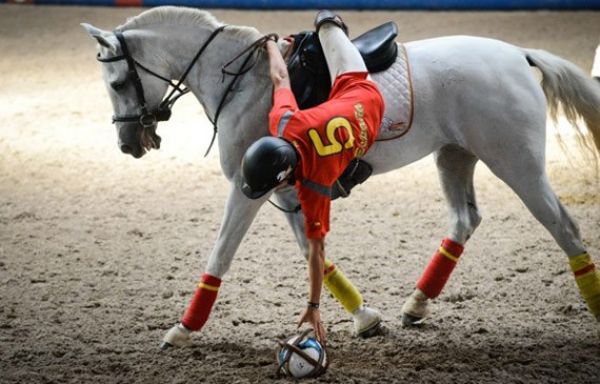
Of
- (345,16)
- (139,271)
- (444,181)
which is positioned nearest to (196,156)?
(139,271)

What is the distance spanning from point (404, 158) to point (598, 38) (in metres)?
7.45

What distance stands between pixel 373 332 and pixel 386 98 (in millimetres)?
1329

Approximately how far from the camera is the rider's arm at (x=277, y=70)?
183 inches

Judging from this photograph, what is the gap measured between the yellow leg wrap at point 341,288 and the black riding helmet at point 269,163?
1.10 meters

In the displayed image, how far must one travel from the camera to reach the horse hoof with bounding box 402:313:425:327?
210 inches

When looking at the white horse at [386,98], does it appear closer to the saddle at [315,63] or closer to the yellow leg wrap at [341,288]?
the saddle at [315,63]

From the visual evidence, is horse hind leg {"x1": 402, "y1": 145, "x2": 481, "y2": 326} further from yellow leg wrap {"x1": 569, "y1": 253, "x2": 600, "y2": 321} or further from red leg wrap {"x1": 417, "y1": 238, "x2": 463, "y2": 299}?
yellow leg wrap {"x1": 569, "y1": 253, "x2": 600, "y2": 321}

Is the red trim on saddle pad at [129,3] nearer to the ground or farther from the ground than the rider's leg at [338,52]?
nearer to the ground

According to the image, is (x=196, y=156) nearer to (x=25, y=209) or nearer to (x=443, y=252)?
(x=25, y=209)

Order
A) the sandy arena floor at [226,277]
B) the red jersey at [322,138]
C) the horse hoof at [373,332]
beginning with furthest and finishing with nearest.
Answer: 1. the horse hoof at [373,332]
2. the sandy arena floor at [226,277]
3. the red jersey at [322,138]

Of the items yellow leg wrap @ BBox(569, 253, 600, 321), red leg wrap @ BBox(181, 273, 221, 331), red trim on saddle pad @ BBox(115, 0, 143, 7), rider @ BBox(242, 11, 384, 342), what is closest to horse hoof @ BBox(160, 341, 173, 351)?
red leg wrap @ BBox(181, 273, 221, 331)

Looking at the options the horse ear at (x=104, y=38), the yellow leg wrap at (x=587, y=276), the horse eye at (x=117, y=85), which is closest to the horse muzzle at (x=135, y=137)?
the horse eye at (x=117, y=85)

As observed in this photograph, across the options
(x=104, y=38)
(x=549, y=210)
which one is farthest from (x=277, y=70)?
(x=549, y=210)

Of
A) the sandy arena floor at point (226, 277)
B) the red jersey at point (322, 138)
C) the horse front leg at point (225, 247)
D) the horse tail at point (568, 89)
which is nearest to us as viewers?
the red jersey at point (322, 138)
